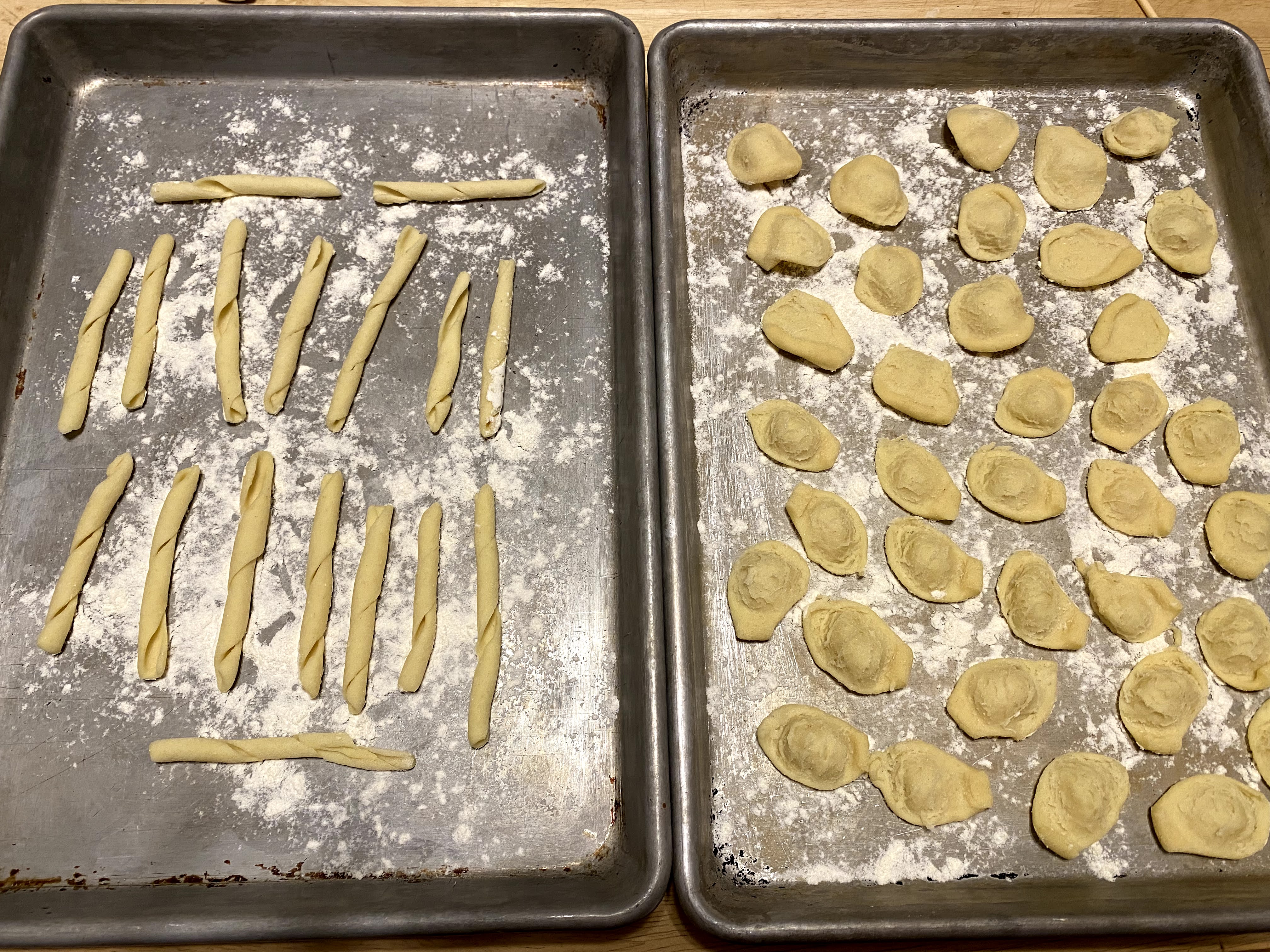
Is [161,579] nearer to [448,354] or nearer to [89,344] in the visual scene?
[89,344]

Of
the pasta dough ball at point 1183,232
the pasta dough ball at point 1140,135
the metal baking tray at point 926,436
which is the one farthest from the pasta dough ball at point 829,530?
the pasta dough ball at point 1140,135

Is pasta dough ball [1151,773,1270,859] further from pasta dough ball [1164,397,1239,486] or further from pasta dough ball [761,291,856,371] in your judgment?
pasta dough ball [761,291,856,371]

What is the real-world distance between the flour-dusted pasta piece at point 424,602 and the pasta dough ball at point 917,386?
91 centimetres

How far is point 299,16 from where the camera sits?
1.66 metres

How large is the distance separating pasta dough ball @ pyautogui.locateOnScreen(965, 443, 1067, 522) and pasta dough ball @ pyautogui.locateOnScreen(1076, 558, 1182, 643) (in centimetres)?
15

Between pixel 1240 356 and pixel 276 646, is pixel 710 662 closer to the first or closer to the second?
pixel 276 646

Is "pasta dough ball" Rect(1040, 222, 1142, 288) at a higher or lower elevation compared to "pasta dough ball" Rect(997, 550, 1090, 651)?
higher

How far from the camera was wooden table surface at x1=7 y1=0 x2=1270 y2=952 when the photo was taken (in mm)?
1312

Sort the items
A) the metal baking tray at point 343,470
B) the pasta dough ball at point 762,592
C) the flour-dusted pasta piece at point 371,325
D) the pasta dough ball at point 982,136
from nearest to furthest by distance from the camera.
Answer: the metal baking tray at point 343,470
the pasta dough ball at point 762,592
the flour-dusted pasta piece at point 371,325
the pasta dough ball at point 982,136

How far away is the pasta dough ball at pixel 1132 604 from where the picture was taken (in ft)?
4.77

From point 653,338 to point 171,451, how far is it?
3.14ft

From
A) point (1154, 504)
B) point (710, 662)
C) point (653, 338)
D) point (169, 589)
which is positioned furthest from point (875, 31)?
point (169, 589)

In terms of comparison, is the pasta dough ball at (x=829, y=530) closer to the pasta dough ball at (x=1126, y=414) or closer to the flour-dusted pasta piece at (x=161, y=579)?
the pasta dough ball at (x=1126, y=414)

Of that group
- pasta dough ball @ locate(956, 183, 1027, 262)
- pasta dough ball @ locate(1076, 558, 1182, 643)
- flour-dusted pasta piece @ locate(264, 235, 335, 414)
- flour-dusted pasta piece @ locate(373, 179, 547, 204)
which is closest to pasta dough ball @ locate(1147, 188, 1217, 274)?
pasta dough ball @ locate(956, 183, 1027, 262)
